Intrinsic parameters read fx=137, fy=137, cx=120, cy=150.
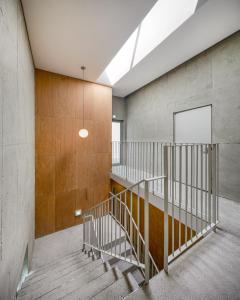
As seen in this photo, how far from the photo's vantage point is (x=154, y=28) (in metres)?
2.81

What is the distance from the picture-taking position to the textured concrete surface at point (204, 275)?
1.16 metres

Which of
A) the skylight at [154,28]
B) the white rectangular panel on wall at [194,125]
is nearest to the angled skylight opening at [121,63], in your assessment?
the skylight at [154,28]

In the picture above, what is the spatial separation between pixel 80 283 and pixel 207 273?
1.69m

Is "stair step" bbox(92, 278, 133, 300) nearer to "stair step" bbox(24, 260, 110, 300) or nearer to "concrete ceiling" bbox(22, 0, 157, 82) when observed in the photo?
"stair step" bbox(24, 260, 110, 300)

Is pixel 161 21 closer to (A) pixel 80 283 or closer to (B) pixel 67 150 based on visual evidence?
(B) pixel 67 150

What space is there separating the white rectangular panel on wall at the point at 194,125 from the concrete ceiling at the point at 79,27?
2.27 metres

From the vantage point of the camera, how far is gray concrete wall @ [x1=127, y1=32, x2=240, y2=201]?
267cm

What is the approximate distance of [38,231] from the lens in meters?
3.66

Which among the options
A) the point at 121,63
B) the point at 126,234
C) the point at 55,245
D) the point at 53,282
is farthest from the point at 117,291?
the point at 121,63

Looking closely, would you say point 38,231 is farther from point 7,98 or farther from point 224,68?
point 224,68

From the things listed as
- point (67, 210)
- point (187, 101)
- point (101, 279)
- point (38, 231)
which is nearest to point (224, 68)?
point (187, 101)

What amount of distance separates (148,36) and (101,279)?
4.41 meters

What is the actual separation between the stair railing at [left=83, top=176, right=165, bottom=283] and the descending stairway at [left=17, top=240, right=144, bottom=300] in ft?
0.66

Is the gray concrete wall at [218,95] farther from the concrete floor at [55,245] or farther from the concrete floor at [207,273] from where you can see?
the concrete floor at [55,245]
